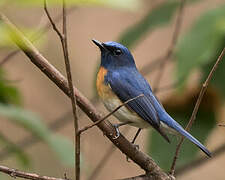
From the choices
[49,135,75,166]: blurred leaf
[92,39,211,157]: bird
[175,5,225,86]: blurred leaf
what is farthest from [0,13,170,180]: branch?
[175,5,225,86]: blurred leaf

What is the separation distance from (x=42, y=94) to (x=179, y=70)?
409cm

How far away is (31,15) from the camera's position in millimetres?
6707

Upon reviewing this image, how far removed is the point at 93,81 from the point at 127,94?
26cm

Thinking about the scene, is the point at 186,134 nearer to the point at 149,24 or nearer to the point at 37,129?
the point at 149,24

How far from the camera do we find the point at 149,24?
3.70 m

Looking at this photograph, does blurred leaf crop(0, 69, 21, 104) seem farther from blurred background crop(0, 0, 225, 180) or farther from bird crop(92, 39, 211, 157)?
bird crop(92, 39, 211, 157)

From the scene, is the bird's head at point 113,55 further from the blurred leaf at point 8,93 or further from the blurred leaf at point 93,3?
the blurred leaf at point 93,3

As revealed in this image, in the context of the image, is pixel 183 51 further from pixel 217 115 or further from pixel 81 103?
pixel 81 103

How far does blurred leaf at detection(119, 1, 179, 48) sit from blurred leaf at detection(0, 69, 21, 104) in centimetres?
85

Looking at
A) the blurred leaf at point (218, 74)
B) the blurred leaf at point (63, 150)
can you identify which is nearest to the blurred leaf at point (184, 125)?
the blurred leaf at point (218, 74)

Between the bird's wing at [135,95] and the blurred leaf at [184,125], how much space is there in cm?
16

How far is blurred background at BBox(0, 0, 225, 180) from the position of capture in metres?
3.18

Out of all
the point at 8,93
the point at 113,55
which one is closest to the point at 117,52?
the point at 113,55

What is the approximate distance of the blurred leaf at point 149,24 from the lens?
369 cm
